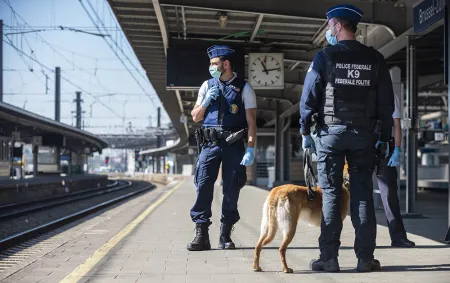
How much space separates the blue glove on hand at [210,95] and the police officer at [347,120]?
1332mm

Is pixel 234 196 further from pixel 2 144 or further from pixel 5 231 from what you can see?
pixel 2 144

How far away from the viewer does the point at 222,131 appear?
5.93 m

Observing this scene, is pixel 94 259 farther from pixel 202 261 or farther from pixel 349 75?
pixel 349 75

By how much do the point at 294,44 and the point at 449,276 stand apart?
37.7 ft

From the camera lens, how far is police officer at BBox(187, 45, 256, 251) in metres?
5.95

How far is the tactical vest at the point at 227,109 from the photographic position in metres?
5.95

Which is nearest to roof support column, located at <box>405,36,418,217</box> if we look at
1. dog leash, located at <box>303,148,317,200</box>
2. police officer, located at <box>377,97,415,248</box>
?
police officer, located at <box>377,97,415,248</box>

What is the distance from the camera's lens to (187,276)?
185 inches

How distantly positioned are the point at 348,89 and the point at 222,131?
1.65 metres

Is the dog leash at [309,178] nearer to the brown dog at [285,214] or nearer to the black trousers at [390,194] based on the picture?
the brown dog at [285,214]

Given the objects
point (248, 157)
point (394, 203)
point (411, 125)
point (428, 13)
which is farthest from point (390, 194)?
point (411, 125)

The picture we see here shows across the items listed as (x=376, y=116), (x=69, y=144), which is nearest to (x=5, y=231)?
(x=376, y=116)

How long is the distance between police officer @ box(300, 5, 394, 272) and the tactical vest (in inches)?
51.5

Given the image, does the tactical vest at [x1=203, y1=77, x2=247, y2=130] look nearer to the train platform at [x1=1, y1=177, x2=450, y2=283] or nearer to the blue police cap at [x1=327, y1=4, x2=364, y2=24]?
the train platform at [x1=1, y1=177, x2=450, y2=283]
